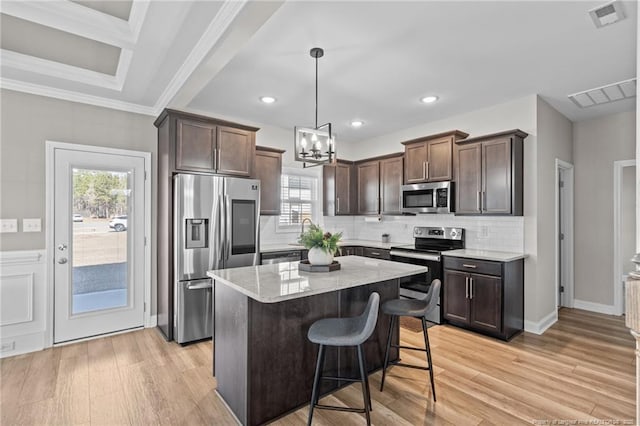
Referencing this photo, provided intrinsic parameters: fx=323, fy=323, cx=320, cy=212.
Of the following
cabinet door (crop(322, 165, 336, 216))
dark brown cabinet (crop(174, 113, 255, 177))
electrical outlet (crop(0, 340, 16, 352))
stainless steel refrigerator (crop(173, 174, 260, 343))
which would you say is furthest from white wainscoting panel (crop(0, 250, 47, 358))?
cabinet door (crop(322, 165, 336, 216))

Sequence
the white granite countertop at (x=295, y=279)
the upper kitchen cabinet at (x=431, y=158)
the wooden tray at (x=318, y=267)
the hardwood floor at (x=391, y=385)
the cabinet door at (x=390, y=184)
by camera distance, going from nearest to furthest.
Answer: the white granite countertop at (x=295, y=279) → the hardwood floor at (x=391, y=385) → the wooden tray at (x=318, y=267) → the upper kitchen cabinet at (x=431, y=158) → the cabinet door at (x=390, y=184)

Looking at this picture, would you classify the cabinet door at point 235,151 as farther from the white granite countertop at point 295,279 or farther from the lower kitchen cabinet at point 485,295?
the lower kitchen cabinet at point 485,295

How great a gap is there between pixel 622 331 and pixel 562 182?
6.96ft

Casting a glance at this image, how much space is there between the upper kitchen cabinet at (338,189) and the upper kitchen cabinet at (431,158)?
121 centimetres

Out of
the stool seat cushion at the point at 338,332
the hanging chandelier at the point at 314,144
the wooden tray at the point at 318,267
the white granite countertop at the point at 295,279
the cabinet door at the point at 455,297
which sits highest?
the hanging chandelier at the point at 314,144

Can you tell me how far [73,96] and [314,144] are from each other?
9.18 ft

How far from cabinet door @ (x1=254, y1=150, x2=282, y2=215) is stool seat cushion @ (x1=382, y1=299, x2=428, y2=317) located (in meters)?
2.45

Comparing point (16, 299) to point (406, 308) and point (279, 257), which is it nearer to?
point (279, 257)

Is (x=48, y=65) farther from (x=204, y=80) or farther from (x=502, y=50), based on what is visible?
(x=502, y=50)

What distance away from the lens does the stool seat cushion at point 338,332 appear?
2.00 metres

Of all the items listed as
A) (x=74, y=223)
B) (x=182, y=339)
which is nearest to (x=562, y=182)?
(x=182, y=339)

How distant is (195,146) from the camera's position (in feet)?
12.0

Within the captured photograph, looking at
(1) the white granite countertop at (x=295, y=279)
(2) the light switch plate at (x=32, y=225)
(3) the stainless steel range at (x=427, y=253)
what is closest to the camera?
(1) the white granite countertop at (x=295, y=279)

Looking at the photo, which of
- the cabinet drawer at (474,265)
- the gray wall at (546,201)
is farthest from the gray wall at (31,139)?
the gray wall at (546,201)
